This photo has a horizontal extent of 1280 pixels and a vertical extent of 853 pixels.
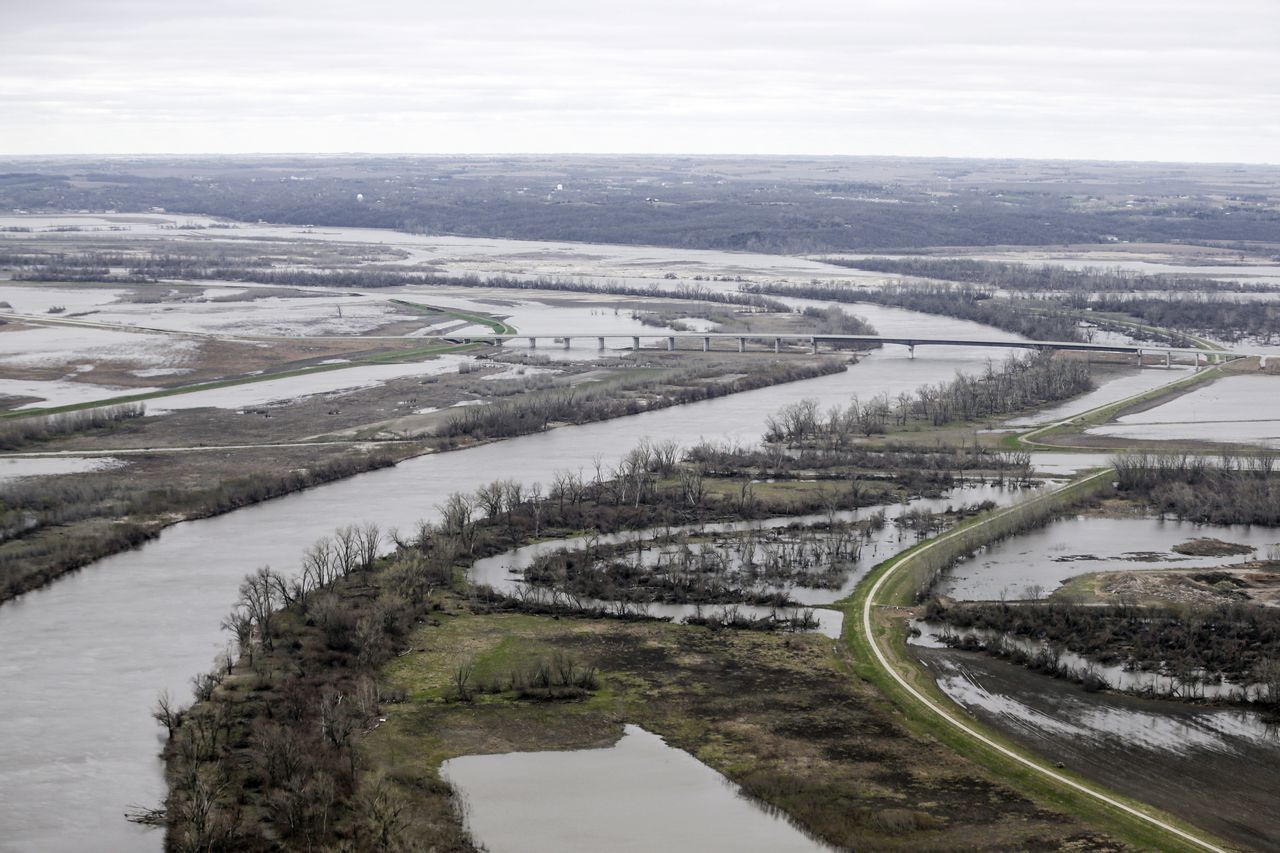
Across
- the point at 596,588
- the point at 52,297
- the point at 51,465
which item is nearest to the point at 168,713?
the point at 596,588

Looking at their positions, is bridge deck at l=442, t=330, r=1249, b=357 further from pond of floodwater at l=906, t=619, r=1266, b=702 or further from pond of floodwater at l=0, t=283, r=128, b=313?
pond of floodwater at l=906, t=619, r=1266, b=702

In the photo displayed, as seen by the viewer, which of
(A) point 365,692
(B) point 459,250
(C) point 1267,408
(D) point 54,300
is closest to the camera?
(A) point 365,692

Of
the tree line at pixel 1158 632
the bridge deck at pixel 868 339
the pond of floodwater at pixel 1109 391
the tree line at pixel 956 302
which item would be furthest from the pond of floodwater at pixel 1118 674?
the tree line at pixel 956 302

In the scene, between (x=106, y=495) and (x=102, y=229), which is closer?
(x=106, y=495)

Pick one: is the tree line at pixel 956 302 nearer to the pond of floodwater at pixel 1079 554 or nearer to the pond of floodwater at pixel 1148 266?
the pond of floodwater at pixel 1148 266

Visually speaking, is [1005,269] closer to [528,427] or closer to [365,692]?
[528,427]

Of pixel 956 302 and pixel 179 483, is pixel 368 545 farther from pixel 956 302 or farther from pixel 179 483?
pixel 956 302

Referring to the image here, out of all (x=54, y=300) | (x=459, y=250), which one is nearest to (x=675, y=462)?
(x=54, y=300)
